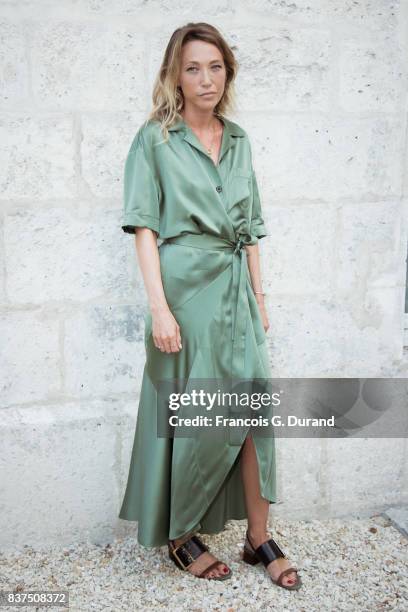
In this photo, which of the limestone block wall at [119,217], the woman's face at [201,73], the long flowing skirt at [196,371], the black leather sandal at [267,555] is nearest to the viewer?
the woman's face at [201,73]

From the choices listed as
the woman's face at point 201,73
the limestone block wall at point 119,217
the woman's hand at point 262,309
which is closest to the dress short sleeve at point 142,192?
the woman's face at point 201,73

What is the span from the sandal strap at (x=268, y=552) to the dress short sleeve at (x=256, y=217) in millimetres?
1274

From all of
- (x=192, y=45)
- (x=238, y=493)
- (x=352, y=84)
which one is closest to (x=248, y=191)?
(x=192, y=45)

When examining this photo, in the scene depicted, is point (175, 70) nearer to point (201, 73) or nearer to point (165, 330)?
point (201, 73)

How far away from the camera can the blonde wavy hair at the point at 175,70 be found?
7.27ft

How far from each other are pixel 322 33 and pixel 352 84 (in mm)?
257

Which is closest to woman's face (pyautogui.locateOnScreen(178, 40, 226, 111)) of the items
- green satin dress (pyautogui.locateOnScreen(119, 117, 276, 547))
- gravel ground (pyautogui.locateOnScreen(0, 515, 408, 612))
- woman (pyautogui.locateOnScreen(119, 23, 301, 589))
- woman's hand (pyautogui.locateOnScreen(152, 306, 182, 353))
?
woman (pyautogui.locateOnScreen(119, 23, 301, 589))

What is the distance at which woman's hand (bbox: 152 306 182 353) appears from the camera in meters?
2.25

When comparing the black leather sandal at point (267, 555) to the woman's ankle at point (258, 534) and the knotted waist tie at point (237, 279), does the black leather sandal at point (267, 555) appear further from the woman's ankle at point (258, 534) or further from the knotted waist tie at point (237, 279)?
the knotted waist tie at point (237, 279)

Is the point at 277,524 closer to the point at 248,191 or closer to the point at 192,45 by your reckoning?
the point at 248,191

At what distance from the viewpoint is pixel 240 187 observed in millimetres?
2348

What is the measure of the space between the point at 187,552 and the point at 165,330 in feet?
3.26

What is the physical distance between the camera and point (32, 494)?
2805 millimetres

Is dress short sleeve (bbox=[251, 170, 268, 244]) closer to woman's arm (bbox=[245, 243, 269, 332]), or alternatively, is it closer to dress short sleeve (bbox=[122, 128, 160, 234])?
woman's arm (bbox=[245, 243, 269, 332])
